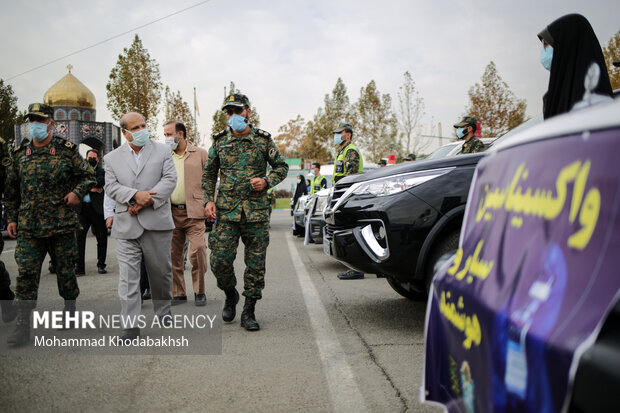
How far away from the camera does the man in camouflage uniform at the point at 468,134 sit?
6900 millimetres

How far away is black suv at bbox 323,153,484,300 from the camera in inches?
169

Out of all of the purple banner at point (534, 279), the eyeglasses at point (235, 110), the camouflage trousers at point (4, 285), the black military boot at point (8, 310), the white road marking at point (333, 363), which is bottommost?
the white road marking at point (333, 363)

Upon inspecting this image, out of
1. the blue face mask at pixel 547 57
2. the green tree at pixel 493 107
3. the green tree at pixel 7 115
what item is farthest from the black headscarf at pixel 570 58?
the green tree at pixel 7 115

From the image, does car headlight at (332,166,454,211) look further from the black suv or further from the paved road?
the paved road

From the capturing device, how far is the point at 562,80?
3.65 m

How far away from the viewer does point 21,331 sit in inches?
176

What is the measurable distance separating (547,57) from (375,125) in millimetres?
41608

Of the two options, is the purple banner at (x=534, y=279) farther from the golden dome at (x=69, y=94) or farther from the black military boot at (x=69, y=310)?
the golden dome at (x=69, y=94)

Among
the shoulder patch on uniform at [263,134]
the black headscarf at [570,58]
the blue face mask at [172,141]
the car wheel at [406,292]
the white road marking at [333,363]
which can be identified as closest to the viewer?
the white road marking at [333,363]

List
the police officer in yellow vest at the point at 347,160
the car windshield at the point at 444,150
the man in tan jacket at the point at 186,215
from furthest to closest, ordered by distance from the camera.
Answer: the car windshield at the point at 444,150
the police officer in yellow vest at the point at 347,160
the man in tan jacket at the point at 186,215

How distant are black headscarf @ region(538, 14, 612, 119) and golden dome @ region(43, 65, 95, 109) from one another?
44.3m

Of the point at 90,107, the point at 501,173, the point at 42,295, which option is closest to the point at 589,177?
the point at 501,173

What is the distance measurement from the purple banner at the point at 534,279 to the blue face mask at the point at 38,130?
4307mm

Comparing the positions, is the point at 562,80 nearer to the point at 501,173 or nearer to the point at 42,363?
the point at 501,173
